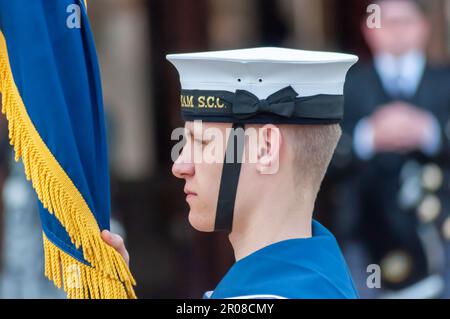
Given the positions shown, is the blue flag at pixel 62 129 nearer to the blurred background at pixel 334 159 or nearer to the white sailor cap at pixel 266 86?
the white sailor cap at pixel 266 86

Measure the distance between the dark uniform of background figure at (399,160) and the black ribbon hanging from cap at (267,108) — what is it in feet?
11.3

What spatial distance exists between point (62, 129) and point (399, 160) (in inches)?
137

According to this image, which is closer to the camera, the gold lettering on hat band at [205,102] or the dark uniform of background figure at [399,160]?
the gold lettering on hat band at [205,102]

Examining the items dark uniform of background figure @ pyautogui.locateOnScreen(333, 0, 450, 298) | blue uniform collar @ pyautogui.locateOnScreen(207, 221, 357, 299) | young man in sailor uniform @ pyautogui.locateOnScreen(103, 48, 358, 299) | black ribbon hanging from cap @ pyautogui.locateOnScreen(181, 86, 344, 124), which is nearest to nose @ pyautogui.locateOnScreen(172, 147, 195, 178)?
young man in sailor uniform @ pyautogui.locateOnScreen(103, 48, 358, 299)

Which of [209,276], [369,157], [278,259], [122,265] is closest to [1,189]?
[209,276]

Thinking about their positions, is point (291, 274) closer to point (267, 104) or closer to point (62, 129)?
point (267, 104)

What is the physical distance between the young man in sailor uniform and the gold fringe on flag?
0.35 m

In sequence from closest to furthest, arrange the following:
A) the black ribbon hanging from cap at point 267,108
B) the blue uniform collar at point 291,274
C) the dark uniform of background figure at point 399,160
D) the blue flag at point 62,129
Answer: the blue uniform collar at point 291,274, the black ribbon hanging from cap at point 267,108, the blue flag at point 62,129, the dark uniform of background figure at point 399,160

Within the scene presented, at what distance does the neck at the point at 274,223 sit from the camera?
2932 millimetres

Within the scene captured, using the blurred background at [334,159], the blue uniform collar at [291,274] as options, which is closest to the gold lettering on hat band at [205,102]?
the blue uniform collar at [291,274]

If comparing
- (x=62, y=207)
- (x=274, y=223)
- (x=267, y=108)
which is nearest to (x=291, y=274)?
(x=274, y=223)

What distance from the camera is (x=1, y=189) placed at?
7.22m

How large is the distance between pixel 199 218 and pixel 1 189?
4396mm

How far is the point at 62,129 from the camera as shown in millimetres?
3164
